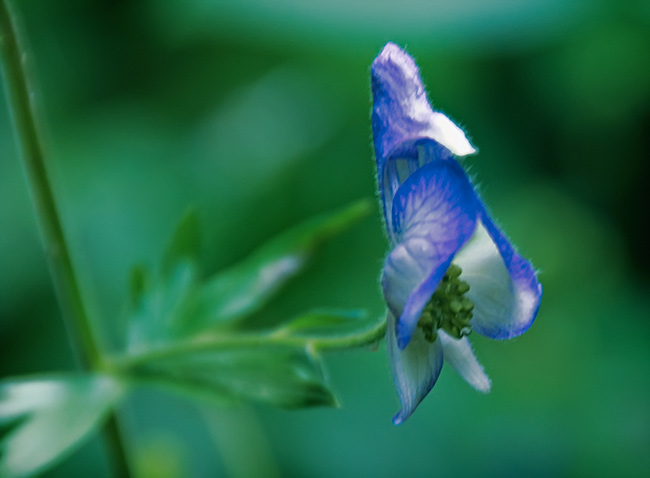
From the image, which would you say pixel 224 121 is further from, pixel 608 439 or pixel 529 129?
pixel 608 439

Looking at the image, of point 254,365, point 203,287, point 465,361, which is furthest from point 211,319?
point 465,361

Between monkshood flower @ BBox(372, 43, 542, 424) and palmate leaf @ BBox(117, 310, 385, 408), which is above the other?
monkshood flower @ BBox(372, 43, 542, 424)

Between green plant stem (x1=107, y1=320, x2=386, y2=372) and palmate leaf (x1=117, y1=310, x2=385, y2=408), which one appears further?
palmate leaf (x1=117, y1=310, x2=385, y2=408)

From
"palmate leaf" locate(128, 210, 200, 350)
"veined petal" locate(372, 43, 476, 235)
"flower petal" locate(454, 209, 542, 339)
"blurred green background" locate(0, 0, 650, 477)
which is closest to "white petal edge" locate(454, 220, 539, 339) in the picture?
"flower petal" locate(454, 209, 542, 339)

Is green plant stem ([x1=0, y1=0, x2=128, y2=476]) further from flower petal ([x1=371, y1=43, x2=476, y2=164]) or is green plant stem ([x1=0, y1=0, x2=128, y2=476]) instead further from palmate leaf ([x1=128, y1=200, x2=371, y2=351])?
flower petal ([x1=371, y1=43, x2=476, y2=164])

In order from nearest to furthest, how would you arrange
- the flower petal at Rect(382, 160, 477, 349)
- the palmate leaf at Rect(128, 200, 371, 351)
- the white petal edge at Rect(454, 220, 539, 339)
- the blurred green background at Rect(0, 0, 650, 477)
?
the flower petal at Rect(382, 160, 477, 349)
the white petal edge at Rect(454, 220, 539, 339)
the palmate leaf at Rect(128, 200, 371, 351)
the blurred green background at Rect(0, 0, 650, 477)

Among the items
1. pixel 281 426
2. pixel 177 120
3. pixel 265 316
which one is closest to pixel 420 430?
pixel 281 426
